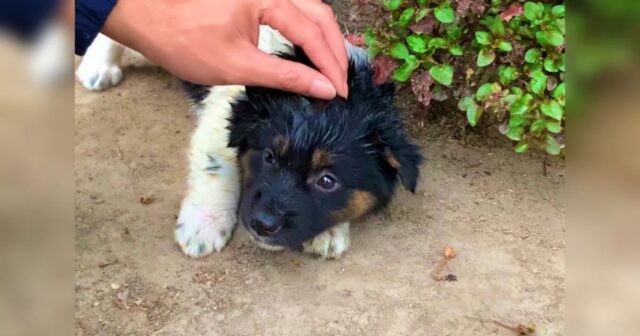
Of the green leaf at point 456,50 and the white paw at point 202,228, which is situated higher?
the green leaf at point 456,50

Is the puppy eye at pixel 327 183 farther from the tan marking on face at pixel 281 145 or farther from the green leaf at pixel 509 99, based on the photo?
the green leaf at pixel 509 99

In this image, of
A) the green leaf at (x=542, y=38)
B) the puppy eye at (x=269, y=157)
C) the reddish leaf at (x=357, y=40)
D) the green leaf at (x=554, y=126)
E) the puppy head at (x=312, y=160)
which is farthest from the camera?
the reddish leaf at (x=357, y=40)

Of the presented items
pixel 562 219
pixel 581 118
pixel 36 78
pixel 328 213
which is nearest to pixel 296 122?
pixel 328 213

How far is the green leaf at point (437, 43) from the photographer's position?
3541 millimetres

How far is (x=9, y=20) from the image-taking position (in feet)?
2.57

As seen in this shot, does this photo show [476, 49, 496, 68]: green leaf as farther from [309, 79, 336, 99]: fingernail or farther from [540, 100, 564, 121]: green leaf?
[309, 79, 336, 99]: fingernail

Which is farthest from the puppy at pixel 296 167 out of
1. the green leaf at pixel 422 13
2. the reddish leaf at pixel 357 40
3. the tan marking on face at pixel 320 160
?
the green leaf at pixel 422 13

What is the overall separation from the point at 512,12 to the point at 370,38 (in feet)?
2.42

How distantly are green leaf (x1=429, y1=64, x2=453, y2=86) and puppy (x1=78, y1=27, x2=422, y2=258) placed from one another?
0.25 m

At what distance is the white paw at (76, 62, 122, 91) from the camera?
14.7 ft

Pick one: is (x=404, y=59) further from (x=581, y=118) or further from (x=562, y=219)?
(x=581, y=118)

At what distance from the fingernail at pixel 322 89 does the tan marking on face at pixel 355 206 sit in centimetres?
49

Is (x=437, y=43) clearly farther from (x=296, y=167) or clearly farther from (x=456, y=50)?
(x=296, y=167)

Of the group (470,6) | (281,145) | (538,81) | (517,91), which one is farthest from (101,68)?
(538,81)
